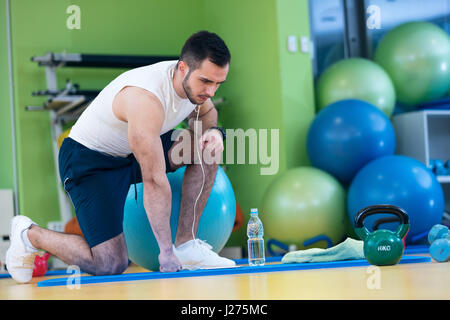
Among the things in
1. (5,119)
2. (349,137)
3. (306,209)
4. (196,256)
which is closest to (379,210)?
(196,256)

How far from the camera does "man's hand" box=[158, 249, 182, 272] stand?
7.88 feet

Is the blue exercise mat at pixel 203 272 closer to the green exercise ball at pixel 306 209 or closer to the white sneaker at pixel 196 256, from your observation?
the white sneaker at pixel 196 256

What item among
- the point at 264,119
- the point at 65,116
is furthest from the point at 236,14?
the point at 65,116

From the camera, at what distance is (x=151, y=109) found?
7.65 ft

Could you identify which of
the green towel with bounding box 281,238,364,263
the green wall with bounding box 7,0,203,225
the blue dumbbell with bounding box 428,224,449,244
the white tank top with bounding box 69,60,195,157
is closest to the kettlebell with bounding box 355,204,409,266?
the green towel with bounding box 281,238,364,263

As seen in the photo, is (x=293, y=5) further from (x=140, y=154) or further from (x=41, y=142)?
(x=140, y=154)

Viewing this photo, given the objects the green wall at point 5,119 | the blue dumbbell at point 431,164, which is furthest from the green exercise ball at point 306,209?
the green wall at point 5,119

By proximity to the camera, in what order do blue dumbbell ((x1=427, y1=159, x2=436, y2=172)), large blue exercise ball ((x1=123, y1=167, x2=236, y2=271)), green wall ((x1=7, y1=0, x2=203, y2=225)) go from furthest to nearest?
green wall ((x1=7, y1=0, x2=203, y2=225)) → blue dumbbell ((x1=427, y1=159, x2=436, y2=172)) → large blue exercise ball ((x1=123, y1=167, x2=236, y2=271))

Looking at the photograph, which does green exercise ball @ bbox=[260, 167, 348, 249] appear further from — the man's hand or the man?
the man's hand

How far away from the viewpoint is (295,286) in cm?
182

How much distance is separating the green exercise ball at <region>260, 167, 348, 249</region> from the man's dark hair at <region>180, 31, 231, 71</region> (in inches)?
73.8

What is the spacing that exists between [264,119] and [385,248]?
2797mm

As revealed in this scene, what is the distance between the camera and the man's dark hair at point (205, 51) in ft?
7.77

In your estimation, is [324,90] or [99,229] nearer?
[99,229]
